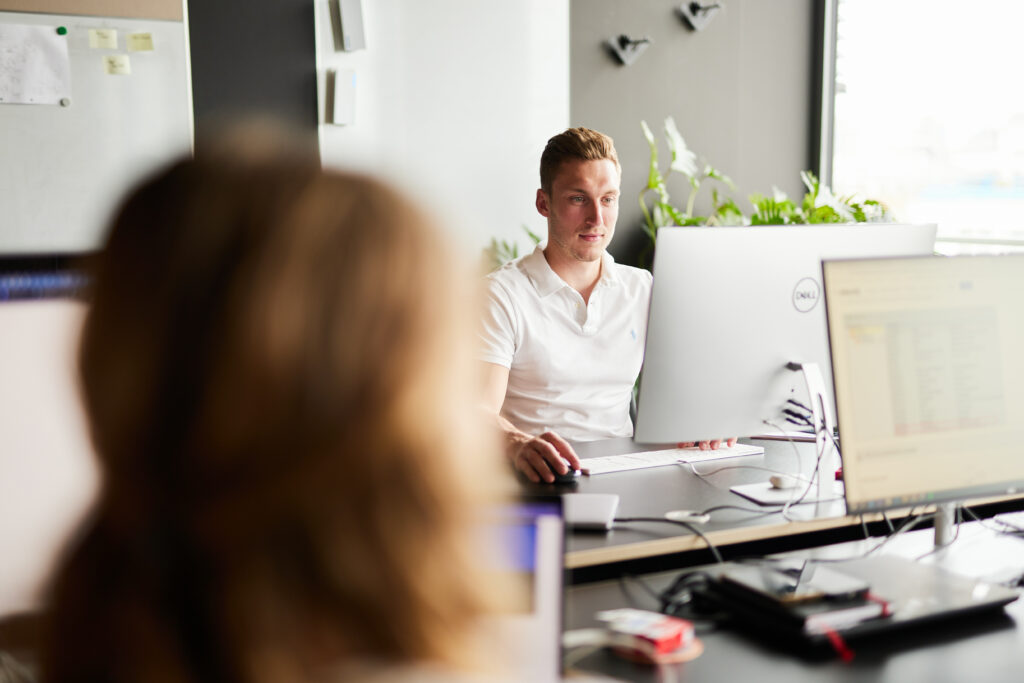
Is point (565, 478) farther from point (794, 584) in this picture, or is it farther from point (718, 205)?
point (718, 205)

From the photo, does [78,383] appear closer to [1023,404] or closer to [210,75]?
[1023,404]

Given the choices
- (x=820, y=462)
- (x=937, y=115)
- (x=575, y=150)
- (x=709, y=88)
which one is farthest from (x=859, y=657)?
(x=709, y=88)

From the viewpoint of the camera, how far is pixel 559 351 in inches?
97.5

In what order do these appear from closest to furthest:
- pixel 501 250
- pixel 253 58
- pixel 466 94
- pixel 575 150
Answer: pixel 575 150 < pixel 253 58 < pixel 466 94 < pixel 501 250

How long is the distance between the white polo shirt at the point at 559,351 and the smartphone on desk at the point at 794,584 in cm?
105

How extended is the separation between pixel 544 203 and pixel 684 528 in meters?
1.34

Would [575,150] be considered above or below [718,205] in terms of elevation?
above

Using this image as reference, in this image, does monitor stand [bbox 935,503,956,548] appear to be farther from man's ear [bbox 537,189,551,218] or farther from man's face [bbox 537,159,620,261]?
man's ear [bbox 537,189,551,218]

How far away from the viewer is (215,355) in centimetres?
53

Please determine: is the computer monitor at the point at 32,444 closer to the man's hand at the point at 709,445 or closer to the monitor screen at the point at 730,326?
the monitor screen at the point at 730,326

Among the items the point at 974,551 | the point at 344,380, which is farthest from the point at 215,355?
the point at 974,551

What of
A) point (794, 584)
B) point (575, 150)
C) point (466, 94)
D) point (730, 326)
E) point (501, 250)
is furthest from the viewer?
point (501, 250)

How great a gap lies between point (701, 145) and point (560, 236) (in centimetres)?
201

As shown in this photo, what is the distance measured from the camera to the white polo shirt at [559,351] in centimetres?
246
